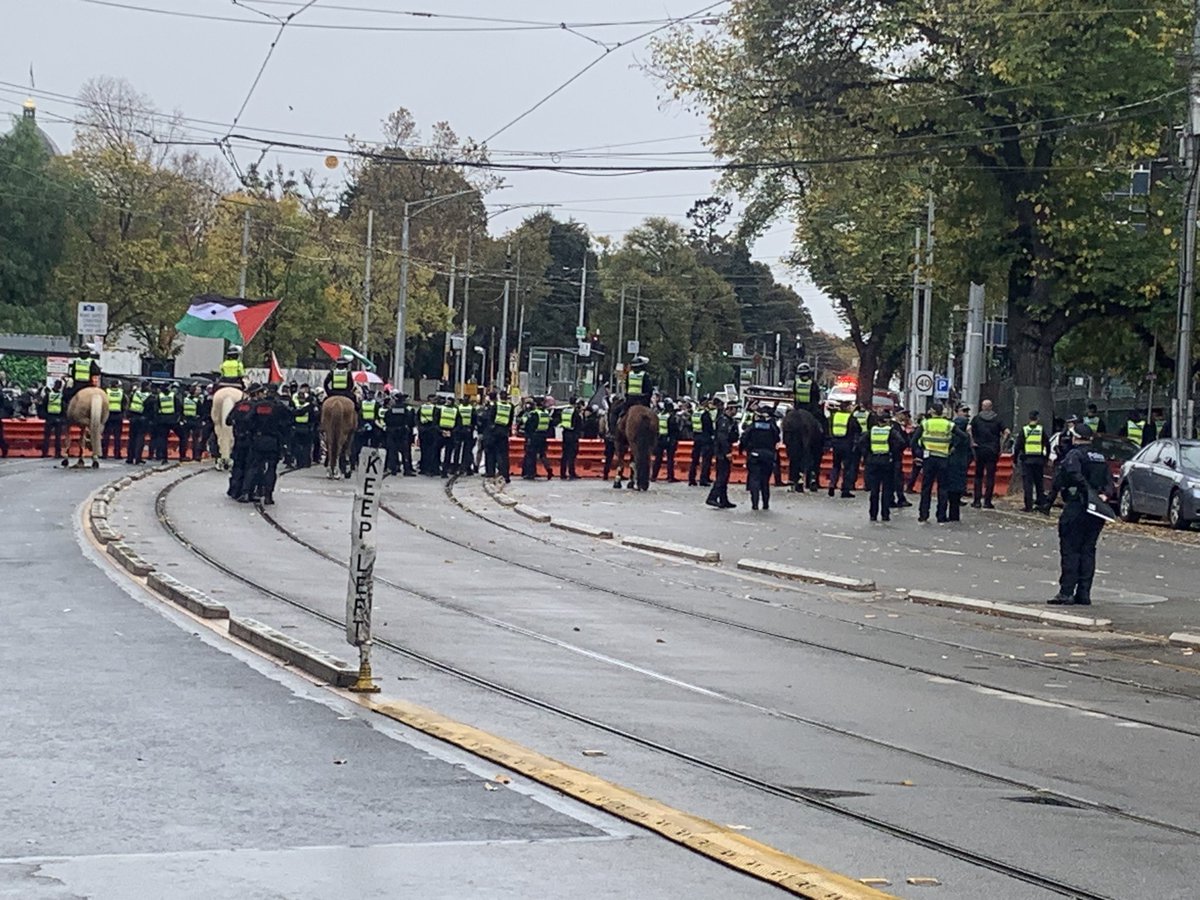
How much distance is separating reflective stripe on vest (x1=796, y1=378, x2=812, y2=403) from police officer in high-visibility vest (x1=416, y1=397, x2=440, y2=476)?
7.53m

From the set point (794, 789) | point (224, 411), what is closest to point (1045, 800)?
point (794, 789)

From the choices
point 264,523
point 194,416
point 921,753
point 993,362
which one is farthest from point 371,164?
point 921,753

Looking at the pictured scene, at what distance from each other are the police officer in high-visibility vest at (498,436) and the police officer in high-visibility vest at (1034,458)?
1013 cm

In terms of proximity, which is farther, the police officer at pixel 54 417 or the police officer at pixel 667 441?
the police officer at pixel 667 441

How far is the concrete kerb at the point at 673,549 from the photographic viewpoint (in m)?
23.2

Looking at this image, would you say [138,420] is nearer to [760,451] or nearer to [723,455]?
[723,455]

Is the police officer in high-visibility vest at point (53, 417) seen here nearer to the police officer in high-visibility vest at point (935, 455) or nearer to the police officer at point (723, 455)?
the police officer at point (723, 455)

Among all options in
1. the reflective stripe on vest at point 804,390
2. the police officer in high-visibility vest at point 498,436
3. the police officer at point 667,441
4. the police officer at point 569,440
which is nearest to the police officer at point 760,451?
the reflective stripe on vest at point 804,390

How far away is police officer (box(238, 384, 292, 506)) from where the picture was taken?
28.0 metres

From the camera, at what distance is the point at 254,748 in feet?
31.5

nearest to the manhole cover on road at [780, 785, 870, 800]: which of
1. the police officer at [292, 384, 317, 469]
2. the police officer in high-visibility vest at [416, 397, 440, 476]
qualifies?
the police officer at [292, 384, 317, 469]

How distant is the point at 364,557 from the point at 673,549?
1235 centimetres

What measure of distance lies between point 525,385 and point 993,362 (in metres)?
29.5

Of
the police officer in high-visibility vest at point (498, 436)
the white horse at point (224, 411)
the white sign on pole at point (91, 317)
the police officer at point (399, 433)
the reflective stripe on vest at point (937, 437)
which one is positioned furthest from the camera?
the white sign on pole at point (91, 317)
